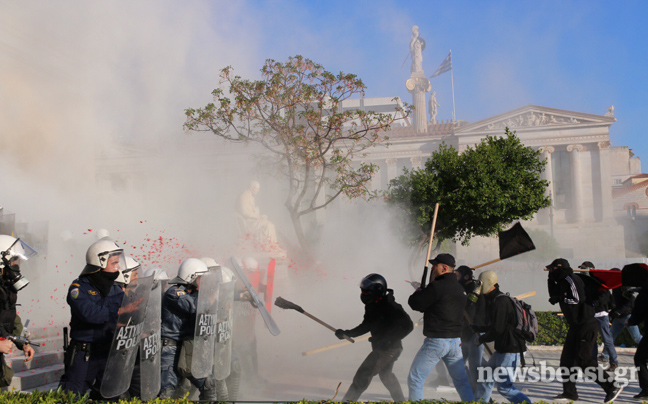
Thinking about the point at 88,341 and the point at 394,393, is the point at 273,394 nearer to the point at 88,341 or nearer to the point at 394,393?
the point at 394,393

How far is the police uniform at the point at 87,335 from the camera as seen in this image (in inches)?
162

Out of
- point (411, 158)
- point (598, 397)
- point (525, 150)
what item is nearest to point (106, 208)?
point (525, 150)

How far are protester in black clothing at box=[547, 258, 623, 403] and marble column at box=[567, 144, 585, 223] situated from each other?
46122 mm

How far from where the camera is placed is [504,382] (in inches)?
205

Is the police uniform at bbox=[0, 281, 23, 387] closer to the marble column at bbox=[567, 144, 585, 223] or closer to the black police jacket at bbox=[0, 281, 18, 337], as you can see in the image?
the black police jacket at bbox=[0, 281, 18, 337]

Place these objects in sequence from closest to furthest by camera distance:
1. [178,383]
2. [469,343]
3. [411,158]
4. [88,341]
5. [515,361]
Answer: [88,341], [178,383], [515,361], [469,343], [411,158]

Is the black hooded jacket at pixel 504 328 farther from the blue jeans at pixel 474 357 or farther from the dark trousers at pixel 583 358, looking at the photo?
the dark trousers at pixel 583 358

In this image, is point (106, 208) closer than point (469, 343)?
No

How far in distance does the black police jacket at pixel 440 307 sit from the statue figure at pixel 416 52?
56.9 metres

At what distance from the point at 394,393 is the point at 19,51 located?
58.3 feet

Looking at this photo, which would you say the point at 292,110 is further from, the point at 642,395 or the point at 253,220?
the point at 642,395

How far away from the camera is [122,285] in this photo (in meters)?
4.84

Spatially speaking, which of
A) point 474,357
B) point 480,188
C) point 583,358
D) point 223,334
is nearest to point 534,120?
point 480,188

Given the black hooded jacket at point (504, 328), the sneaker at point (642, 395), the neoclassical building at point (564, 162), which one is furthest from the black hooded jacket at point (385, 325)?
the neoclassical building at point (564, 162)
